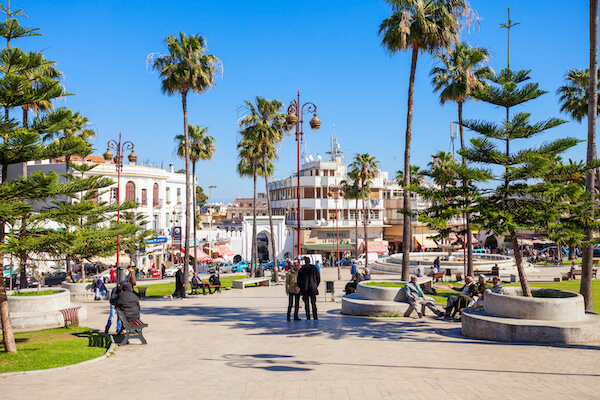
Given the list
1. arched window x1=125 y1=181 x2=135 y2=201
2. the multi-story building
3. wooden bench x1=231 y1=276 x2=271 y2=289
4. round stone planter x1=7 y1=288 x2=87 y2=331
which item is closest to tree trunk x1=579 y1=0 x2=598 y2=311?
round stone planter x1=7 y1=288 x2=87 y2=331

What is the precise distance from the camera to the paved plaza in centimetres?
790

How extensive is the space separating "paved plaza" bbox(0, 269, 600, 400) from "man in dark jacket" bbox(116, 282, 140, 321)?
735mm

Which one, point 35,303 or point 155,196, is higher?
point 155,196

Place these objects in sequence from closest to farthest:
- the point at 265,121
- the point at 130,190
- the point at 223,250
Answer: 1. the point at 265,121
2. the point at 130,190
3. the point at 223,250

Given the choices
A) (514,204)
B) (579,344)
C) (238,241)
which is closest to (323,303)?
(514,204)

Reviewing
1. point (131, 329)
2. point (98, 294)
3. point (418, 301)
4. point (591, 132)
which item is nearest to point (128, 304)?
point (131, 329)

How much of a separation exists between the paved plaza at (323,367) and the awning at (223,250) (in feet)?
163

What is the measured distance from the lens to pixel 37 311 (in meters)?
14.9

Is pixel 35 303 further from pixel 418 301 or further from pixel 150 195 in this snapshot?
pixel 150 195

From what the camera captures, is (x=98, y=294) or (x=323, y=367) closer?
(x=323, y=367)

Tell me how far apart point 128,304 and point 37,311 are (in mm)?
4455

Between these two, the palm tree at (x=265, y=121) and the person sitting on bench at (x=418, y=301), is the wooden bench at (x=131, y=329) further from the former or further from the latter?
the palm tree at (x=265, y=121)

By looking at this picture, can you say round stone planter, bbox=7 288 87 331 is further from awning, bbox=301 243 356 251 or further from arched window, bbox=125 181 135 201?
awning, bbox=301 243 356 251

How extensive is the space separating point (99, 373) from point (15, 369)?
1608 mm
